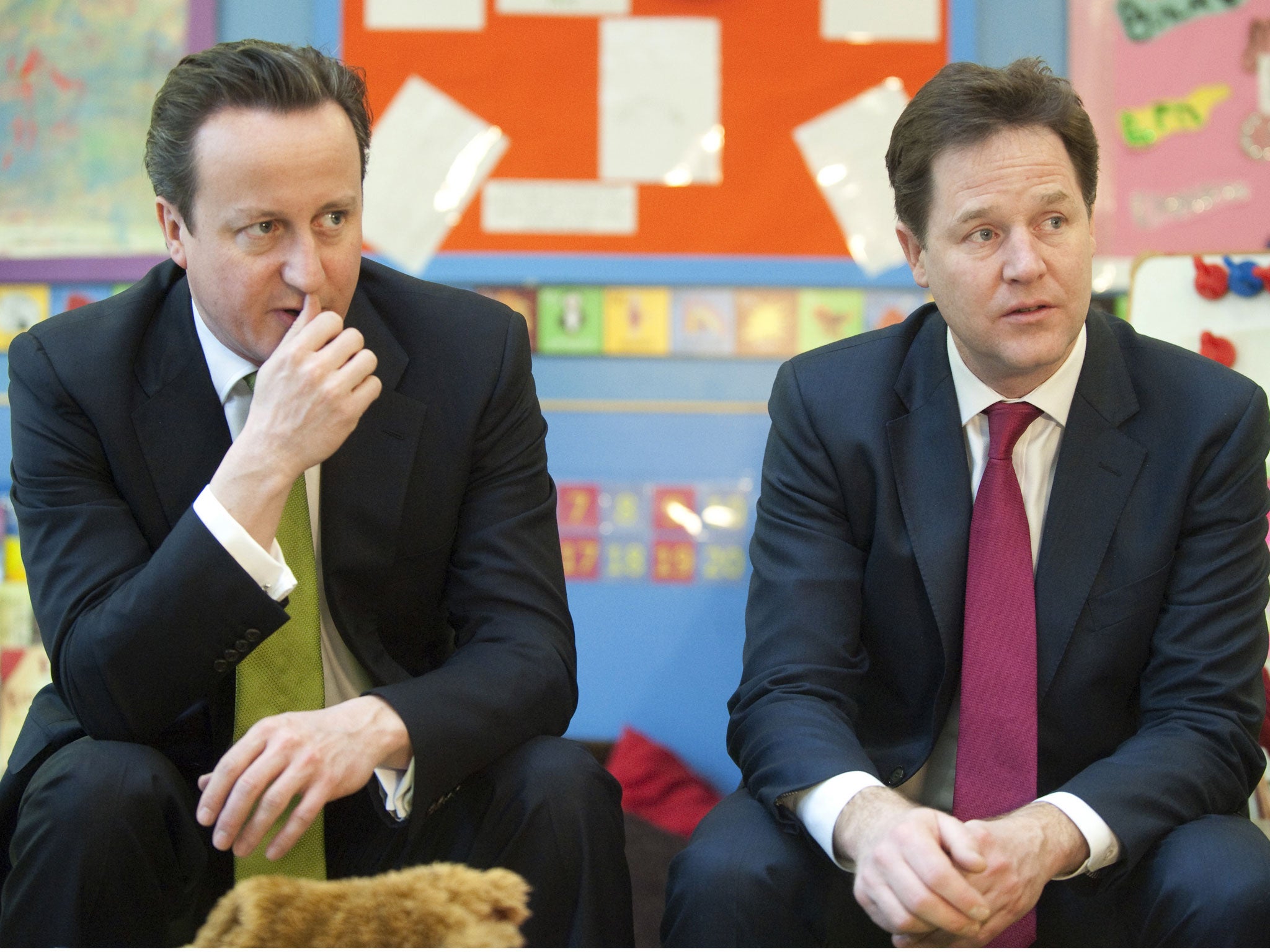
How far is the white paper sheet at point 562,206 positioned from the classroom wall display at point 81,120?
2.45 ft

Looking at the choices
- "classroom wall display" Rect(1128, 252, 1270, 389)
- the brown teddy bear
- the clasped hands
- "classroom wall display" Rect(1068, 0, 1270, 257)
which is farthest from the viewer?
"classroom wall display" Rect(1068, 0, 1270, 257)

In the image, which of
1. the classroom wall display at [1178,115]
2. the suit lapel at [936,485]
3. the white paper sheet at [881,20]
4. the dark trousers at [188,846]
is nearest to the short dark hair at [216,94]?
the dark trousers at [188,846]

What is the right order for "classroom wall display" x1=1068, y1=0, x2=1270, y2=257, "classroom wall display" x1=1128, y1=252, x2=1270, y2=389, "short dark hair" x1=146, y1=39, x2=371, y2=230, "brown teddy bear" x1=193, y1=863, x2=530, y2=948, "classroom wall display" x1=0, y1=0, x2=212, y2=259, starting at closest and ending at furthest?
1. "brown teddy bear" x1=193, y1=863, x2=530, y2=948
2. "short dark hair" x1=146, y1=39, x2=371, y2=230
3. "classroom wall display" x1=1128, y1=252, x2=1270, y2=389
4. "classroom wall display" x1=1068, y1=0, x2=1270, y2=257
5. "classroom wall display" x1=0, y1=0, x2=212, y2=259

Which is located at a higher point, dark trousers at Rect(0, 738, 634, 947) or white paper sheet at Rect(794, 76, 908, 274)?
white paper sheet at Rect(794, 76, 908, 274)

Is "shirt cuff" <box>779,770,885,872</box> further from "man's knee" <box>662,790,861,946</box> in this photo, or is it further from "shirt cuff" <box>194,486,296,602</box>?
"shirt cuff" <box>194,486,296,602</box>

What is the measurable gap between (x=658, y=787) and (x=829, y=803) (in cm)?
129

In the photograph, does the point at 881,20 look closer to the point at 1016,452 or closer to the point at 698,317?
the point at 698,317

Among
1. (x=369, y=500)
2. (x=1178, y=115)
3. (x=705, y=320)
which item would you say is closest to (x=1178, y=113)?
(x=1178, y=115)

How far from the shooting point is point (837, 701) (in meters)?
1.43

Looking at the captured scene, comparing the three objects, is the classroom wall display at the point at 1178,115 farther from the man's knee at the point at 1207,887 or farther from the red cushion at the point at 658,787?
the man's knee at the point at 1207,887

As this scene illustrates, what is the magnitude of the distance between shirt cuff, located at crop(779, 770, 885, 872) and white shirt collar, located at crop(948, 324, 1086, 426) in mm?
482

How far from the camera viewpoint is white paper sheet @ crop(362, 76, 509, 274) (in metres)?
2.55

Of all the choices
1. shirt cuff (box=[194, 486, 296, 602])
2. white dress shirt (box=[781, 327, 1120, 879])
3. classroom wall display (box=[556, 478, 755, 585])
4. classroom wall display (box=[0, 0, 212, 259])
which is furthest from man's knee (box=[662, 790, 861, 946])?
classroom wall display (box=[0, 0, 212, 259])

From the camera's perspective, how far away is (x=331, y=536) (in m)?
1.46
